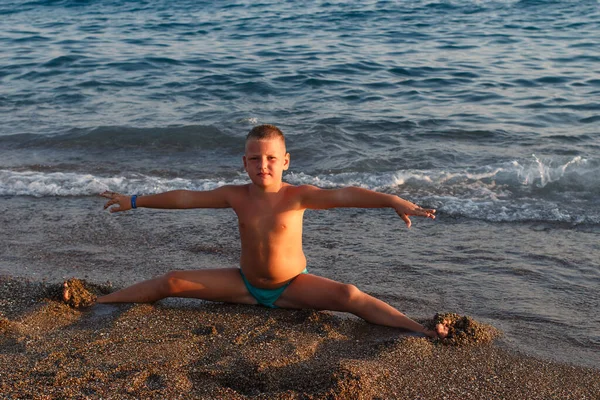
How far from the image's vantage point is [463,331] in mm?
3654

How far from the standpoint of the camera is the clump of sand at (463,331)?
3613 mm

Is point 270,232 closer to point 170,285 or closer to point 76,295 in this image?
point 170,285

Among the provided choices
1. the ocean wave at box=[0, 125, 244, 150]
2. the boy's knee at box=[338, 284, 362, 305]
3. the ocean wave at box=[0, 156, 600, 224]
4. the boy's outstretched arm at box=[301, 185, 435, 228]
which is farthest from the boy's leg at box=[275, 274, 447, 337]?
the ocean wave at box=[0, 125, 244, 150]

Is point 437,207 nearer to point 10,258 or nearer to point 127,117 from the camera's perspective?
point 10,258

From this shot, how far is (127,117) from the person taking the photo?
30.4ft

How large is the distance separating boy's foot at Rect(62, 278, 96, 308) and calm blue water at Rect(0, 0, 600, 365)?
165 cm

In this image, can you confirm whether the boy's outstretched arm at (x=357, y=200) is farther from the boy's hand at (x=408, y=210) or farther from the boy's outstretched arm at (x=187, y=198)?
the boy's outstretched arm at (x=187, y=198)

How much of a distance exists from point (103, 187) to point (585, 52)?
9058mm

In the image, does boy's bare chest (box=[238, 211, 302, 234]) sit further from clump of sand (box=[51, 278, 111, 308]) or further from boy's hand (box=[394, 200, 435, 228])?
clump of sand (box=[51, 278, 111, 308])

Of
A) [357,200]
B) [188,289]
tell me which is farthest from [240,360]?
[357,200]

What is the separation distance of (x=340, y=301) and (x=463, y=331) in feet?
2.25

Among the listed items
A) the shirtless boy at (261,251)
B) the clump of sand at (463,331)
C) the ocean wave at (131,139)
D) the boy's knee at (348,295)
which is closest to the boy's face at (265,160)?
the shirtless boy at (261,251)

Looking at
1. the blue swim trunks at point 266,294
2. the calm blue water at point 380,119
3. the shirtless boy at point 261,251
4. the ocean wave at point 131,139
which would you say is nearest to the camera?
the shirtless boy at point 261,251

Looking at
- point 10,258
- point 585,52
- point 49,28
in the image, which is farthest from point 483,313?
point 49,28
